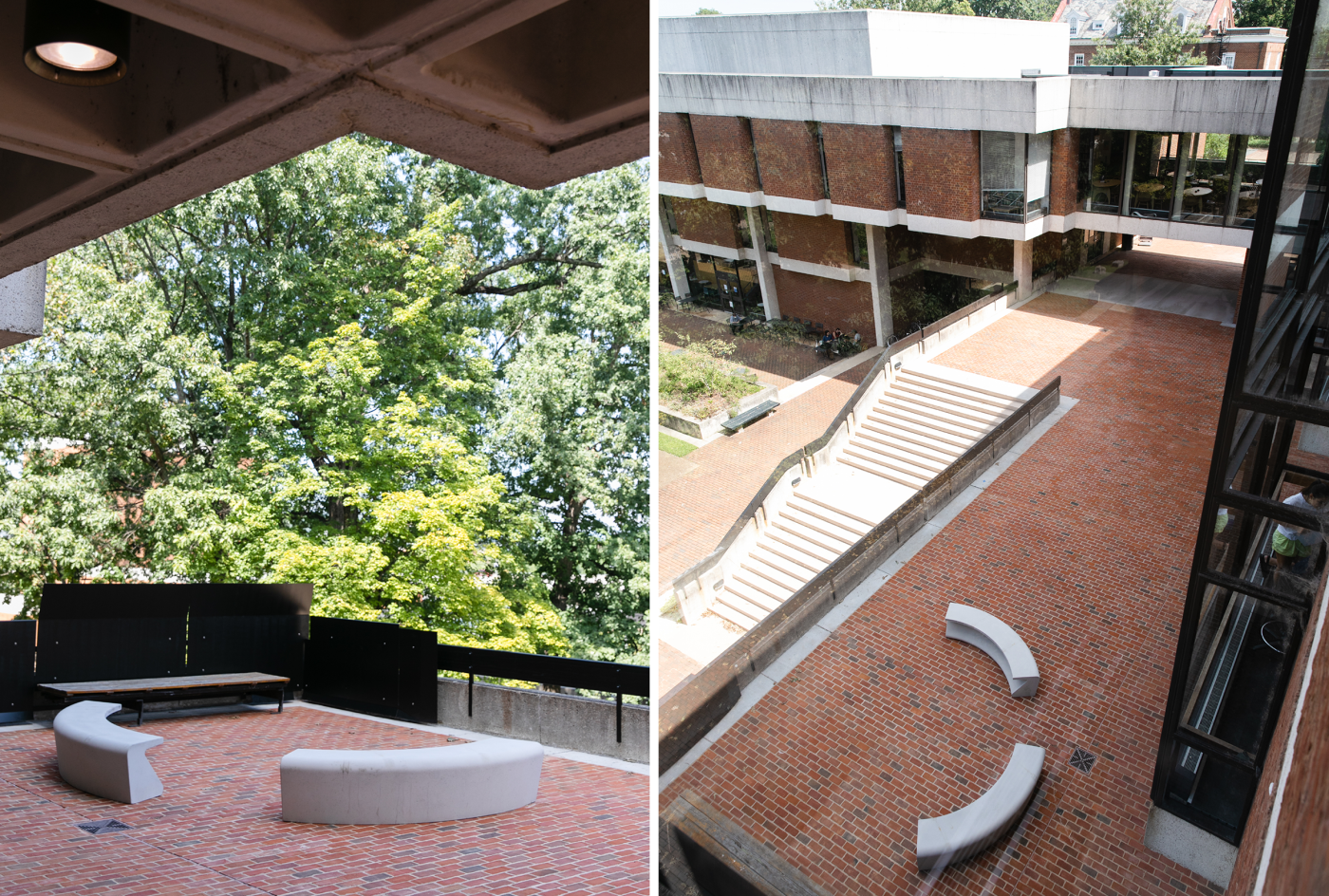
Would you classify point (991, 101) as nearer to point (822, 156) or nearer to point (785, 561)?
point (822, 156)

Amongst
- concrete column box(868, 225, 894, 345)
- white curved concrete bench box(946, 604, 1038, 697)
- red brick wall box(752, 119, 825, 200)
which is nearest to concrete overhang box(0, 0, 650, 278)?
white curved concrete bench box(946, 604, 1038, 697)

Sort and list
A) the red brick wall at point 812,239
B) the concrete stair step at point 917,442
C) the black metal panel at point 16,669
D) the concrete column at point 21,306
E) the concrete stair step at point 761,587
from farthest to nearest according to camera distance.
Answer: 1. the red brick wall at point 812,239
2. the concrete stair step at point 917,442
3. the concrete stair step at point 761,587
4. the black metal panel at point 16,669
5. the concrete column at point 21,306

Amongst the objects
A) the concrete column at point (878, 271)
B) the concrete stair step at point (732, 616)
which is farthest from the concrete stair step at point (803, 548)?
the concrete column at point (878, 271)

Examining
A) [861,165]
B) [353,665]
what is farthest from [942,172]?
[353,665]

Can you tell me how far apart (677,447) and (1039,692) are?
5.90 metres

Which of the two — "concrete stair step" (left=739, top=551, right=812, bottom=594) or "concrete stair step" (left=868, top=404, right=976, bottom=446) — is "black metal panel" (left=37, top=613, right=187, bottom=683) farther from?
"concrete stair step" (left=868, top=404, right=976, bottom=446)

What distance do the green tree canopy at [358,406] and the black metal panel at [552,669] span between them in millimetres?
4583

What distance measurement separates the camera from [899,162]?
1247cm

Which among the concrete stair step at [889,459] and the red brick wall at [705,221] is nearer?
the concrete stair step at [889,459]

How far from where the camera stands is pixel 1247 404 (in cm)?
431

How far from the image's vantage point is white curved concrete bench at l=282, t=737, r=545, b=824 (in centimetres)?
551

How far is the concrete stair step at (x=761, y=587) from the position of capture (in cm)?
990

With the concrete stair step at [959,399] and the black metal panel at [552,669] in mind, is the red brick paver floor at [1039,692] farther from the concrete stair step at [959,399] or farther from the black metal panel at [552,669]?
the black metal panel at [552,669]

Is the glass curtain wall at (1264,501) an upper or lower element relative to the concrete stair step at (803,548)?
upper
